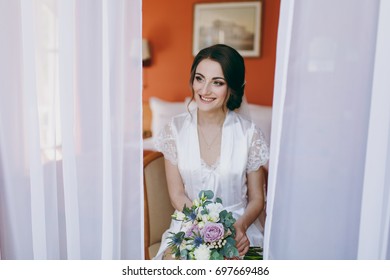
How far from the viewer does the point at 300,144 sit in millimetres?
1178

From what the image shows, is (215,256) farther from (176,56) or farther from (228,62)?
(176,56)

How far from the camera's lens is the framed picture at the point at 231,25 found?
11.8 feet

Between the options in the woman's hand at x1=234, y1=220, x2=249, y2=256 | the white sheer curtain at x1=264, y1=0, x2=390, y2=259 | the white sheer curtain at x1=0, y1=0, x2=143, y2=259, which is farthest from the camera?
the woman's hand at x1=234, y1=220, x2=249, y2=256

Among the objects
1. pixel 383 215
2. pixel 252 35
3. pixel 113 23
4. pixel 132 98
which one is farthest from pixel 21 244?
pixel 252 35

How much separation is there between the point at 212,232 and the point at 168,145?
0.64 m

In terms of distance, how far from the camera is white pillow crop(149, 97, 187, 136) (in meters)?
3.64

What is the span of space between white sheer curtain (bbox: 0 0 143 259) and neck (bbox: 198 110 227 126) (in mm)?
512

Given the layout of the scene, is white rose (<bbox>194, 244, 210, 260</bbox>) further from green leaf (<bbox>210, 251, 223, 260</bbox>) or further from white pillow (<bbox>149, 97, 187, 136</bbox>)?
white pillow (<bbox>149, 97, 187, 136</bbox>)

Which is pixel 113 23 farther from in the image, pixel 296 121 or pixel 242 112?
pixel 242 112

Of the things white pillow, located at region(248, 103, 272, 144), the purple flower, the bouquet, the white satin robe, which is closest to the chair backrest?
the white satin robe

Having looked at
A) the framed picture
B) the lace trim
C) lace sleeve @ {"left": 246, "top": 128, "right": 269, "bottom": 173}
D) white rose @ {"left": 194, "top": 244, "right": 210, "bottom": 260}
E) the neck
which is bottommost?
white rose @ {"left": 194, "top": 244, "right": 210, "bottom": 260}

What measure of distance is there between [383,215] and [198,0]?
10.3ft

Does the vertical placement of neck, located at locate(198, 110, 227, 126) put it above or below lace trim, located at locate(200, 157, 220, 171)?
above

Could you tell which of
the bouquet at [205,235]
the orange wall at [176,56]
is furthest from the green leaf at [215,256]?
the orange wall at [176,56]
